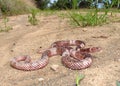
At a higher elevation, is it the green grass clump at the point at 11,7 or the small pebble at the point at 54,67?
the small pebble at the point at 54,67

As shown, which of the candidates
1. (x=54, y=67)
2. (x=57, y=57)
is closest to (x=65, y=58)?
(x=54, y=67)

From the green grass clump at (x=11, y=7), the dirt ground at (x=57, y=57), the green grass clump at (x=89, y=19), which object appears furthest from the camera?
the green grass clump at (x=11, y=7)

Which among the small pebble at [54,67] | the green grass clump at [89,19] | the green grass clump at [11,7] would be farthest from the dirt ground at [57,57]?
the green grass clump at [11,7]

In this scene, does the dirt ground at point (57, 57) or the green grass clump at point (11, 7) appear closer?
the dirt ground at point (57, 57)

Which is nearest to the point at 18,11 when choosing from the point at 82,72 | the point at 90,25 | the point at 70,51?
the point at 90,25

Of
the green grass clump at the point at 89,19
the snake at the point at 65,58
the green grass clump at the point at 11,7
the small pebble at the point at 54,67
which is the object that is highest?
the green grass clump at the point at 89,19

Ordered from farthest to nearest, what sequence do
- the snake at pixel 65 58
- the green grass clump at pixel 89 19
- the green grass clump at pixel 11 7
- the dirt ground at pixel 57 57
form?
the green grass clump at pixel 11 7
the green grass clump at pixel 89 19
the snake at pixel 65 58
the dirt ground at pixel 57 57

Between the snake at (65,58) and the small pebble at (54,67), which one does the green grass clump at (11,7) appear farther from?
the small pebble at (54,67)

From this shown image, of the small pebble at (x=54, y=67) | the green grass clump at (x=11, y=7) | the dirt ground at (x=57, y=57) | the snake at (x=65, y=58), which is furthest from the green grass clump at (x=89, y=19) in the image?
the green grass clump at (x=11, y=7)
